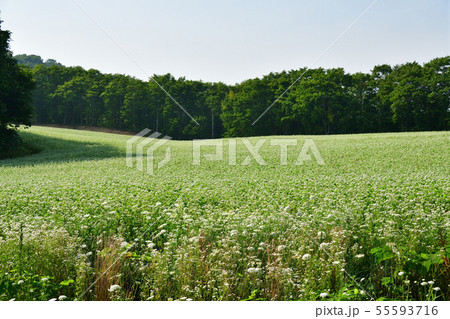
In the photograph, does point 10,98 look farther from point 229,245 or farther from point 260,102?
point 260,102

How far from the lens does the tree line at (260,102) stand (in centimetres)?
6259

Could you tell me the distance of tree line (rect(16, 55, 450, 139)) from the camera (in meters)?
62.6

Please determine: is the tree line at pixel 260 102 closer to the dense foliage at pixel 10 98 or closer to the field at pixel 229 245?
the dense foliage at pixel 10 98

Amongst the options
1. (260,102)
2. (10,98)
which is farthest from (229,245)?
(260,102)

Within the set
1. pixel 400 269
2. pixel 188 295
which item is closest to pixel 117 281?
pixel 188 295

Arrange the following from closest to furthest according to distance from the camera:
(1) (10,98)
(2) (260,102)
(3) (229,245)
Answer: (3) (229,245), (1) (10,98), (2) (260,102)

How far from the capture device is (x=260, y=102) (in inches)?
2862

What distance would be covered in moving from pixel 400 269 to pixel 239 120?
215 ft

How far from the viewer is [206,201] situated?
10617 mm

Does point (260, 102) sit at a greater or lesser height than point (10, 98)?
greater

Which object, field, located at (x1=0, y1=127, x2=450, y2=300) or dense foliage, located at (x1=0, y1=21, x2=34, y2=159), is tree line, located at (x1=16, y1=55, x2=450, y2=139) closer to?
dense foliage, located at (x1=0, y1=21, x2=34, y2=159)

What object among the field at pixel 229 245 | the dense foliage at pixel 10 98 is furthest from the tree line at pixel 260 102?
the field at pixel 229 245

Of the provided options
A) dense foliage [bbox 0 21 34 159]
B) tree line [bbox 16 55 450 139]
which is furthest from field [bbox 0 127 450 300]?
tree line [bbox 16 55 450 139]

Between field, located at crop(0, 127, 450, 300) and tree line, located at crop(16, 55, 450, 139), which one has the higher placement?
tree line, located at crop(16, 55, 450, 139)
